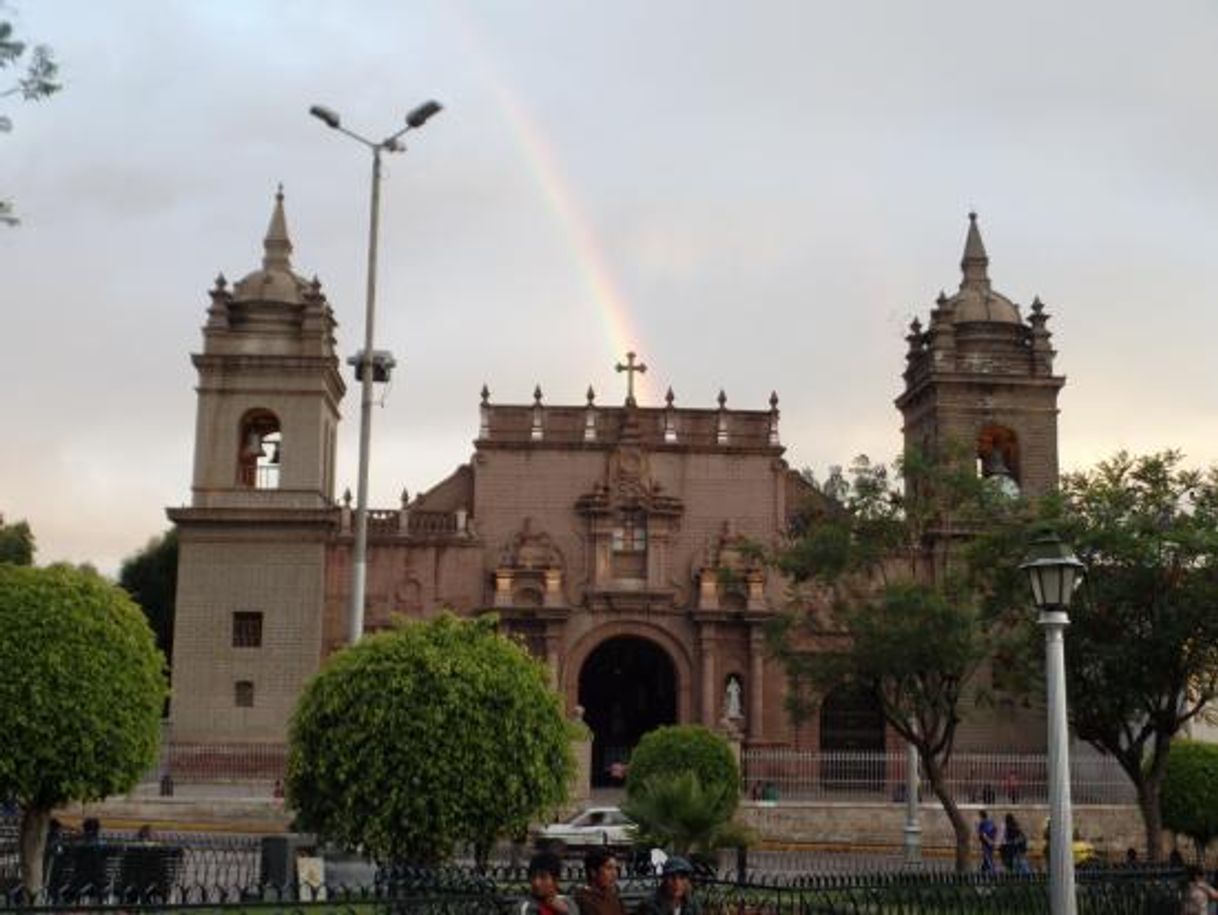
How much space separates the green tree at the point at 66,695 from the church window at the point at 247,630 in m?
24.1

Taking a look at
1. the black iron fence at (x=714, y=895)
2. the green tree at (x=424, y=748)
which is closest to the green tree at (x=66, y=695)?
the black iron fence at (x=714, y=895)

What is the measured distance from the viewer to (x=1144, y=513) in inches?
918

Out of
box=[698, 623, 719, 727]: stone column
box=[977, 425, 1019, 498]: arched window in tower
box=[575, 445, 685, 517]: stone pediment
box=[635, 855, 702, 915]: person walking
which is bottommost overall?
box=[635, 855, 702, 915]: person walking

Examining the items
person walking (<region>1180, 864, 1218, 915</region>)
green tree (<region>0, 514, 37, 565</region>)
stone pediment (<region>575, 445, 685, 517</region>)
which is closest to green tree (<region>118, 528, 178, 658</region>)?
green tree (<region>0, 514, 37, 565</region>)

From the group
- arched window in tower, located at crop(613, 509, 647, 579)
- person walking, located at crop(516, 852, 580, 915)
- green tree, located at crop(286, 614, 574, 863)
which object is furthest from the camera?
arched window in tower, located at crop(613, 509, 647, 579)

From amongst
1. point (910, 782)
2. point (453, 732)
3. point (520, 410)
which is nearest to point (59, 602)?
point (453, 732)

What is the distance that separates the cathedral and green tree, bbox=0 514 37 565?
54.9ft

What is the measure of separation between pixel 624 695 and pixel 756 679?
5657 mm

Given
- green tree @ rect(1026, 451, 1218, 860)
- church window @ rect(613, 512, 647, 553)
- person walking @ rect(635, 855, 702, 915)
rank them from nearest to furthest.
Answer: person walking @ rect(635, 855, 702, 915) → green tree @ rect(1026, 451, 1218, 860) → church window @ rect(613, 512, 647, 553)

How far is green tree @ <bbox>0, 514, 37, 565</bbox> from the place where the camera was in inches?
2195

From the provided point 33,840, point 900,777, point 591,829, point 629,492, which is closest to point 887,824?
point 900,777

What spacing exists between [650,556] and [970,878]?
30.2 meters

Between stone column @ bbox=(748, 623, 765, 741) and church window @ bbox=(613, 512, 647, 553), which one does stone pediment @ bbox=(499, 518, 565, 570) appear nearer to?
church window @ bbox=(613, 512, 647, 553)

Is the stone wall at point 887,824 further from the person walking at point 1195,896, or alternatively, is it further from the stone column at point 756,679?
the person walking at point 1195,896
